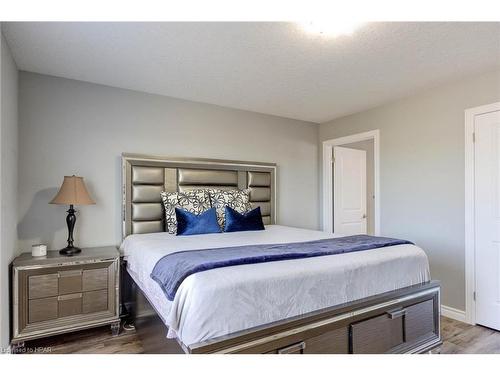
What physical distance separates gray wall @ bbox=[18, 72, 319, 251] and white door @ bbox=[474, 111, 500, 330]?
8.21ft

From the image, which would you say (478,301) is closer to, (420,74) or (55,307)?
(420,74)

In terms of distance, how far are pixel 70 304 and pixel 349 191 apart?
392 cm

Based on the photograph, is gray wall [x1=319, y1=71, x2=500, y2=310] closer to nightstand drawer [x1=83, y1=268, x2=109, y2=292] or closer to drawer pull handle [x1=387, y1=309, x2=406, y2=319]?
drawer pull handle [x1=387, y1=309, x2=406, y2=319]

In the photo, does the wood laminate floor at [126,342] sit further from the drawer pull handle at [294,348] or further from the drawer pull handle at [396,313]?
the drawer pull handle at [294,348]

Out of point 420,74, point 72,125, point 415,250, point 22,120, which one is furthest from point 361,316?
point 22,120

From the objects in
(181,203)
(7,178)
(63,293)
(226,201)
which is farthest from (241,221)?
(7,178)

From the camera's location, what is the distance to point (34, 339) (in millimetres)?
2387

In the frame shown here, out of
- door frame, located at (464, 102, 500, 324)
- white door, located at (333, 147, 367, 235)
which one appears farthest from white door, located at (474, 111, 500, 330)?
white door, located at (333, 147, 367, 235)

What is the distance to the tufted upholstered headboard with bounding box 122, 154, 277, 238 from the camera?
10.4ft

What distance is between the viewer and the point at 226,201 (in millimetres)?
3355

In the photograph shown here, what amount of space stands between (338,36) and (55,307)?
10.1 feet

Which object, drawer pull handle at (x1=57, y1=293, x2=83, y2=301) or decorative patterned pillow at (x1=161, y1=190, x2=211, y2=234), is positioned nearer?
drawer pull handle at (x1=57, y1=293, x2=83, y2=301)

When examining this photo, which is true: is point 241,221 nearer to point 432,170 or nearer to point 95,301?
point 95,301
